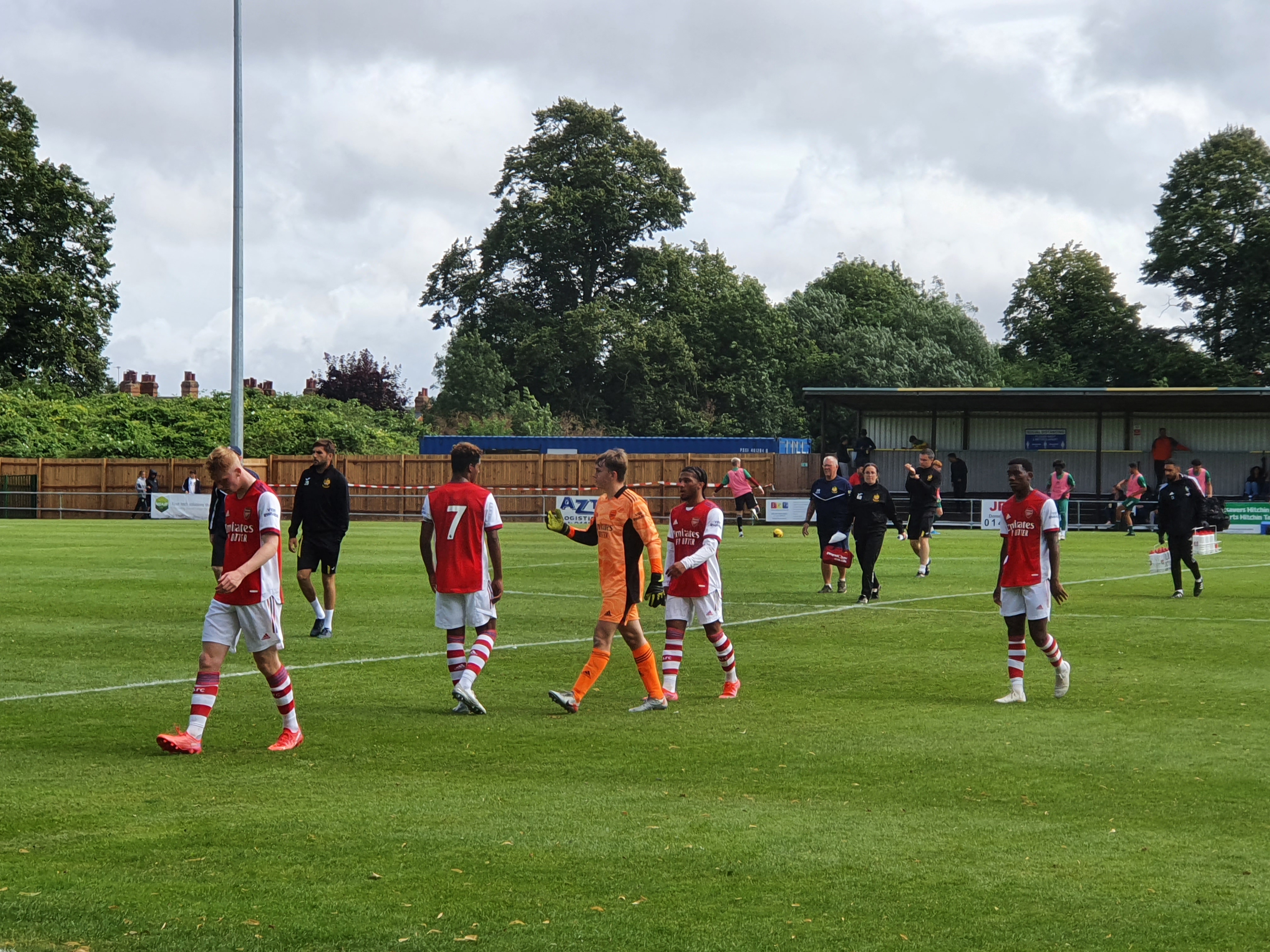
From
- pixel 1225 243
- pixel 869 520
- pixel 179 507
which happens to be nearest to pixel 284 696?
pixel 869 520

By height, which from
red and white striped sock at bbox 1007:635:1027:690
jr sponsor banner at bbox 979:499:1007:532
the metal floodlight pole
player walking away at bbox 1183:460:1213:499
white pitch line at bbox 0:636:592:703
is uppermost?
the metal floodlight pole

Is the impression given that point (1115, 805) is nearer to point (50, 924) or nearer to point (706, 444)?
point (50, 924)

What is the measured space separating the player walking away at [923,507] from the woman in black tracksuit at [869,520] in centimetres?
376

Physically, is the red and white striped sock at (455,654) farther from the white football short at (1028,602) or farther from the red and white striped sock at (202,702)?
the white football short at (1028,602)

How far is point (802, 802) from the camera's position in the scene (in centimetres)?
730

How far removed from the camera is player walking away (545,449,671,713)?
1015 cm

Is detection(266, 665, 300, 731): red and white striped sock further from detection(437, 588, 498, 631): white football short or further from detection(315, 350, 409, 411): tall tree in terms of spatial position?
detection(315, 350, 409, 411): tall tree

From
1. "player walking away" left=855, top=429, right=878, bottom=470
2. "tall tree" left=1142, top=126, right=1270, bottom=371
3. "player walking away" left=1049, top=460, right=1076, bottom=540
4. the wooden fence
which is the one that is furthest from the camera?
"tall tree" left=1142, top=126, right=1270, bottom=371

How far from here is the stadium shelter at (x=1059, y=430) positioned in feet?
150

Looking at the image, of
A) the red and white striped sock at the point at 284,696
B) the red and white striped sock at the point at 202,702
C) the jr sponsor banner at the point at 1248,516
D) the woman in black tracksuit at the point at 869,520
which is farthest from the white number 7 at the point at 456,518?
the jr sponsor banner at the point at 1248,516

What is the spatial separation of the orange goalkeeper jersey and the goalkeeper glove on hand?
0.18 feet

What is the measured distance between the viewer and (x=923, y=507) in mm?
23672

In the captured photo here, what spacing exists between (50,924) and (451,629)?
519 centimetres

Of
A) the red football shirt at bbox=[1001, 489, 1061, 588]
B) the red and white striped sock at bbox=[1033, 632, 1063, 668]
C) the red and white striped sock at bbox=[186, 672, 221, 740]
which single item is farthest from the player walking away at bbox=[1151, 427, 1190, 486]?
the red and white striped sock at bbox=[186, 672, 221, 740]
